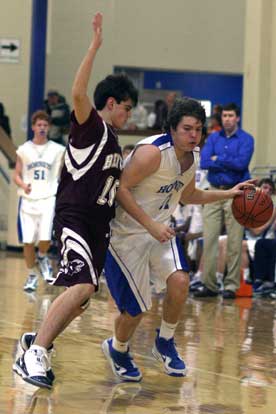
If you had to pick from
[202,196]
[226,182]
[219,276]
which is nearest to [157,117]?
[219,276]

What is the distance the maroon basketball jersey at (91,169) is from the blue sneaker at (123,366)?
107 centimetres

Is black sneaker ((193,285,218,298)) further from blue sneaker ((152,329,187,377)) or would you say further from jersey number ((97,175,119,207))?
jersey number ((97,175,119,207))

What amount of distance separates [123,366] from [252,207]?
1.53 m

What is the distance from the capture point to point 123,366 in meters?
7.87

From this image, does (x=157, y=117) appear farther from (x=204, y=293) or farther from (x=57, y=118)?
(x=204, y=293)

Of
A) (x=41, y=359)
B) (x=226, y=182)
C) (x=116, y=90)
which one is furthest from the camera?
(x=226, y=182)

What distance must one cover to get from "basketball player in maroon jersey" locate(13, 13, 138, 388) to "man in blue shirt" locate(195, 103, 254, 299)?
639cm

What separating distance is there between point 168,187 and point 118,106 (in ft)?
2.18

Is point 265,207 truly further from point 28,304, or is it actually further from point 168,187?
point 28,304

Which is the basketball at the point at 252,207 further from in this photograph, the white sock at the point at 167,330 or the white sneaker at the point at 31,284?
the white sneaker at the point at 31,284

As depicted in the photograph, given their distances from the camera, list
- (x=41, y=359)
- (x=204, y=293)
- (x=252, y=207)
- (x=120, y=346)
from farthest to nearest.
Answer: (x=204, y=293)
(x=252, y=207)
(x=120, y=346)
(x=41, y=359)

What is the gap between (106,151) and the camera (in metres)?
7.38

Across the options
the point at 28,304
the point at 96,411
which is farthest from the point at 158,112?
the point at 96,411

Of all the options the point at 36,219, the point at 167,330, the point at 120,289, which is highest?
the point at 36,219
